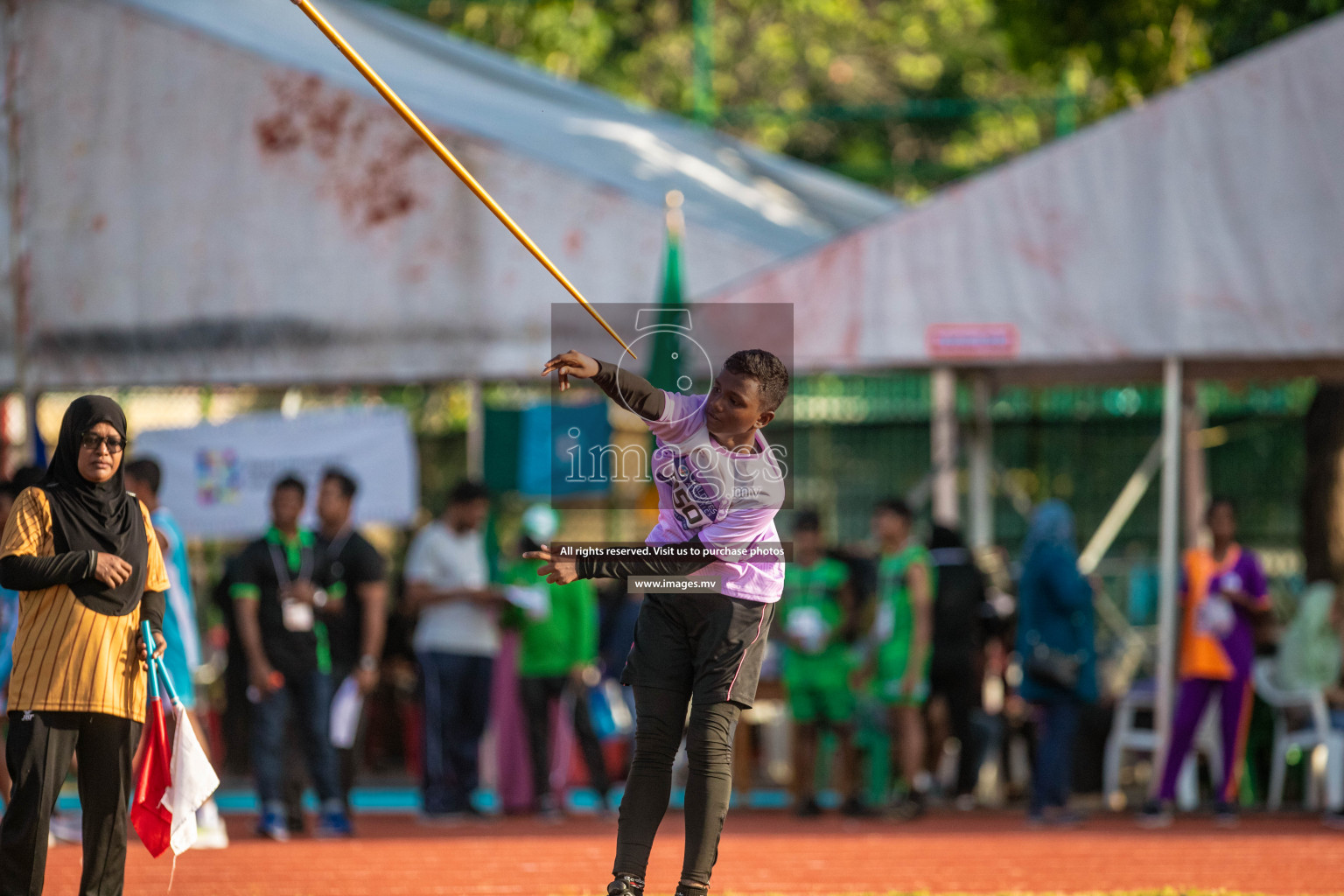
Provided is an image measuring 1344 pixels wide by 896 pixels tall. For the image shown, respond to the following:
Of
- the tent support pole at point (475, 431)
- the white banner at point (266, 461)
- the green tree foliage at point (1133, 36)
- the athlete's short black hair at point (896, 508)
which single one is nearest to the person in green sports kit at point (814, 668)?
the athlete's short black hair at point (896, 508)

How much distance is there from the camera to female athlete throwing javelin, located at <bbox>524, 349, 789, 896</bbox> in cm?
527

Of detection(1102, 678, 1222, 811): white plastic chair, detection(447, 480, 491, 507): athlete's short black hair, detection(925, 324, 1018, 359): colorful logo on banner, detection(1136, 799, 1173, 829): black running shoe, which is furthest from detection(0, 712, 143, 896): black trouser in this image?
detection(1102, 678, 1222, 811): white plastic chair

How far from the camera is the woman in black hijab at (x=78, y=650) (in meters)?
5.62

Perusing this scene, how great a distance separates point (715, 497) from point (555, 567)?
0.58 meters

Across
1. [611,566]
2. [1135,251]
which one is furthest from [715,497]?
[1135,251]

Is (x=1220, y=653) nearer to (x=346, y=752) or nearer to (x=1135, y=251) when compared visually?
(x=1135, y=251)

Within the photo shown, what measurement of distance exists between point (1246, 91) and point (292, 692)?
6.31 meters

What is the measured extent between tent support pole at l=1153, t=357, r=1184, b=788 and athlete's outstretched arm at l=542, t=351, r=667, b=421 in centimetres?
549

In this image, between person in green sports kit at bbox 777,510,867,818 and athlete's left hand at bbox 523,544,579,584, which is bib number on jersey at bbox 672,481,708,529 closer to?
athlete's left hand at bbox 523,544,579,584

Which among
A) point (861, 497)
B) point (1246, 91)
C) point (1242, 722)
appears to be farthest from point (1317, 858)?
point (861, 497)

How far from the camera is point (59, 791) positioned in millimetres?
5691

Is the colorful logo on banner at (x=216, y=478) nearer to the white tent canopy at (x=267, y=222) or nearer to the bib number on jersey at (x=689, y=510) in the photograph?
the white tent canopy at (x=267, y=222)

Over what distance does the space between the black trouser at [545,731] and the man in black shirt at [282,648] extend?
1476 mm

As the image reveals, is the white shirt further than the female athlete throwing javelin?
Yes
